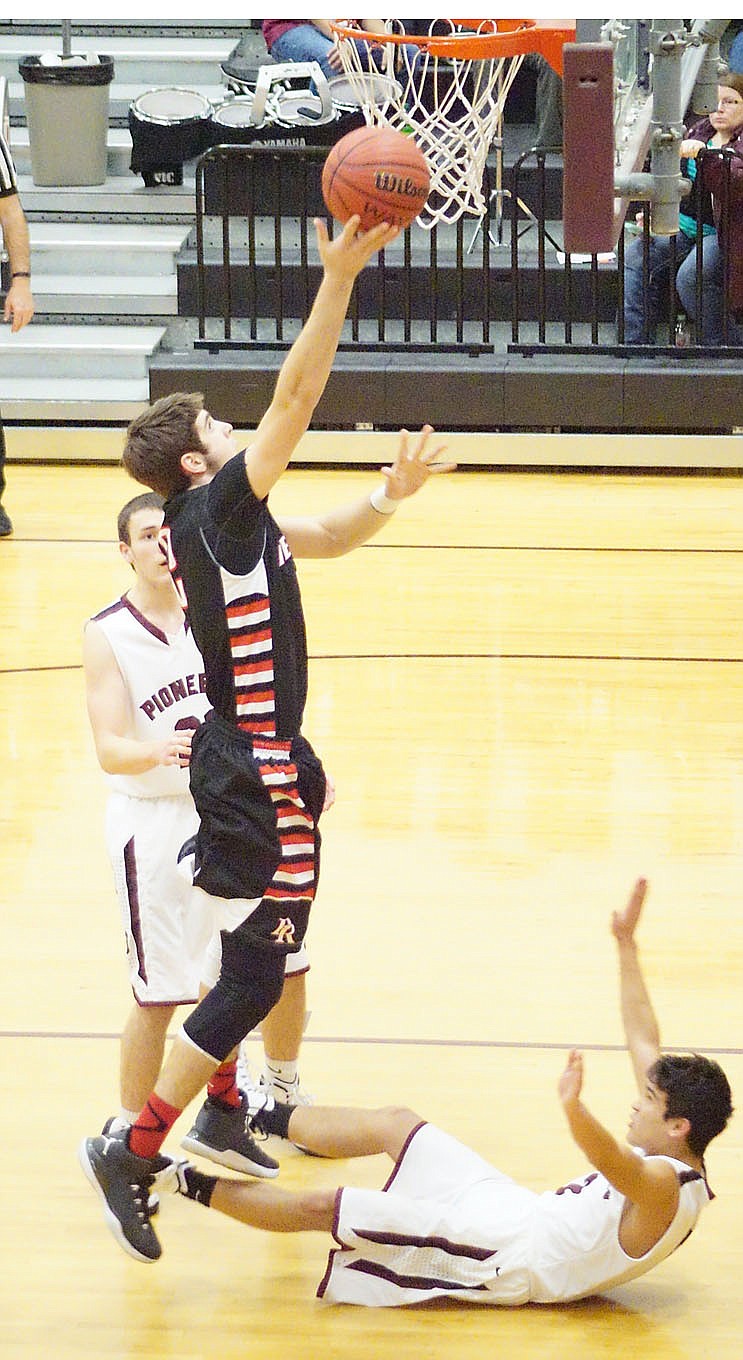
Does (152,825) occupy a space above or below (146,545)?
below

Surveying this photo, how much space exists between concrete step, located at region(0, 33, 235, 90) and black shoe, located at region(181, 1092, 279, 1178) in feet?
30.4

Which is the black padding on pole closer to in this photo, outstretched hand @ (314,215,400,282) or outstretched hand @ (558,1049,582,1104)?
outstretched hand @ (314,215,400,282)

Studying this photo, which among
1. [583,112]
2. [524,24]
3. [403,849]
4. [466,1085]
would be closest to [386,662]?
[403,849]

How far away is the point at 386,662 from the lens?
6.47 m

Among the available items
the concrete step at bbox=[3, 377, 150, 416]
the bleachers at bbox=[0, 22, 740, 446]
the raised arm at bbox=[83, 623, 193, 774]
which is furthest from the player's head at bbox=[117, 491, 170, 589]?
the concrete step at bbox=[3, 377, 150, 416]

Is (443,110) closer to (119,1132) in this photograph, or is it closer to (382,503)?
(382,503)

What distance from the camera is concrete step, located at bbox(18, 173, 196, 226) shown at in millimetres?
10406

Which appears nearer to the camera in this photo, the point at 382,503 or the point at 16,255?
the point at 382,503

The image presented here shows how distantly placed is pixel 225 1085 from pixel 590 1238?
2.47ft

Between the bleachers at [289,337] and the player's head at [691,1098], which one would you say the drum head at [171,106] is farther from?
the player's head at [691,1098]

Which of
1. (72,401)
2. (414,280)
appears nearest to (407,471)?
(72,401)

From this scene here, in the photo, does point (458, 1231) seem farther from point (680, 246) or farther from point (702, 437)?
point (680, 246)

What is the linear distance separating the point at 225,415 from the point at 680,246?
8.43 ft

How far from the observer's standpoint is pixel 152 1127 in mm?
3107
